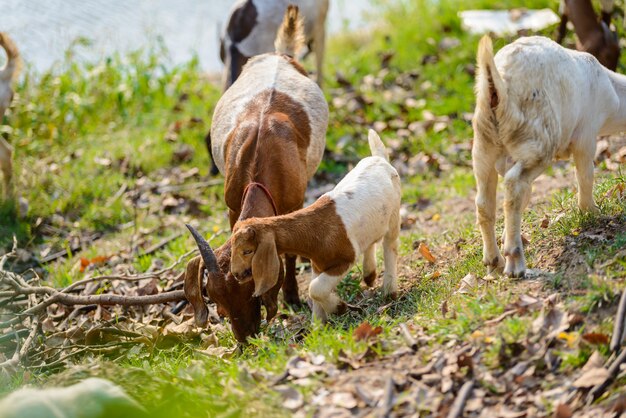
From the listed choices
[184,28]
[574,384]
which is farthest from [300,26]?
[184,28]

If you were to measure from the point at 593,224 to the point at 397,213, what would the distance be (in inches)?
43.9

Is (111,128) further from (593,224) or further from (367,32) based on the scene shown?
(593,224)

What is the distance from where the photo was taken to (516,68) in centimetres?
475

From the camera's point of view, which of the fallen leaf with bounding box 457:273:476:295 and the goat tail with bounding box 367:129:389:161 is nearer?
the fallen leaf with bounding box 457:273:476:295

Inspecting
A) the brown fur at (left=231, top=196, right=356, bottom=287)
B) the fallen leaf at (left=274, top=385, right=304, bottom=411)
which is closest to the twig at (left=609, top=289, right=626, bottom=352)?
the fallen leaf at (left=274, top=385, right=304, bottom=411)

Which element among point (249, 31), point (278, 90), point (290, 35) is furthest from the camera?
point (249, 31)

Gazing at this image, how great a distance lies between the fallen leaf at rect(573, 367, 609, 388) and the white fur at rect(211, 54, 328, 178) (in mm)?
2679

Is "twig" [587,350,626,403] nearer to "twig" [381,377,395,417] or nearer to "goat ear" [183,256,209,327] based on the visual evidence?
"twig" [381,377,395,417]

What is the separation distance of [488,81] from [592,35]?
298cm

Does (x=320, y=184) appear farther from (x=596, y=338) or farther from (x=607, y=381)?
(x=607, y=381)

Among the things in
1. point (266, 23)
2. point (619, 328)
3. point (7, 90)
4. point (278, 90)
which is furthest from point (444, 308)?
point (7, 90)

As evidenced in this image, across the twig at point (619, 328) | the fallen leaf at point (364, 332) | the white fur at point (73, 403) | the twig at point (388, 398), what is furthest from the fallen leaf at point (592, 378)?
the white fur at point (73, 403)

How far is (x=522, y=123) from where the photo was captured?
4672 mm

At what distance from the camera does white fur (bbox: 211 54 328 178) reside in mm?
6012
